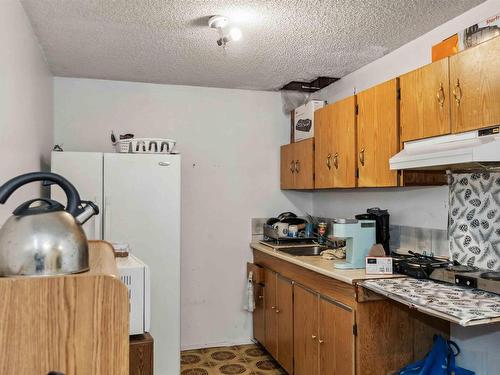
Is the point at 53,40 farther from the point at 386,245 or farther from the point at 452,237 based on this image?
the point at 452,237

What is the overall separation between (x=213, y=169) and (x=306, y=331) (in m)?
1.78

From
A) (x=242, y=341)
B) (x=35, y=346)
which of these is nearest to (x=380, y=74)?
(x=242, y=341)

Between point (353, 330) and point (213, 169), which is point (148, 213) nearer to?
point (213, 169)

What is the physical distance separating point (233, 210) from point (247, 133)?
766 mm

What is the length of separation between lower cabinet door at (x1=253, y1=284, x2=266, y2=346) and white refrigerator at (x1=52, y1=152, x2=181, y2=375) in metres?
0.88

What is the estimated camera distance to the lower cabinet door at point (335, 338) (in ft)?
7.64

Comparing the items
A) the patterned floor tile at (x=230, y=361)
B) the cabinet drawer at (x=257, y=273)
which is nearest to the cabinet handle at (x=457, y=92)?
the cabinet drawer at (x=257, y=273)

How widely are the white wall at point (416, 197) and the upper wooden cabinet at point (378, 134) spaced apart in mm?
374

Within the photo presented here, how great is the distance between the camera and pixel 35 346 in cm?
83

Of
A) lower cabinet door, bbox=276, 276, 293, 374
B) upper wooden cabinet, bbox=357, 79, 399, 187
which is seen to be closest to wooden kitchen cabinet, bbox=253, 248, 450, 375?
lower cabinet door, bbox=276, 276, 293, 374

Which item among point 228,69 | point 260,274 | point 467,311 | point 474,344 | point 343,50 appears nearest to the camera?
point 467,311

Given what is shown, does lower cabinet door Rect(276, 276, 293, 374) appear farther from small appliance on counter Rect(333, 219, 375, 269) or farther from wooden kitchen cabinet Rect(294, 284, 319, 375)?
small appliance on counter Rect(333, 219, 375, 269)

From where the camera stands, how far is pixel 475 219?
7.59 ft

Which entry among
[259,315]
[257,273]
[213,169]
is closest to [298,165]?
[213,169]
